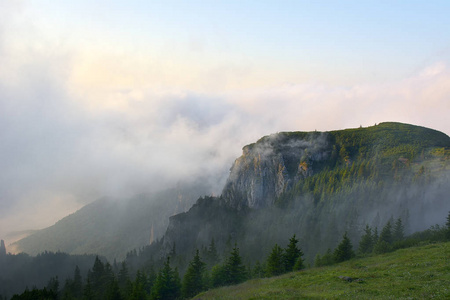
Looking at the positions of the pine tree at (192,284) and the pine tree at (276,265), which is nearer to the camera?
the pine tree at (276,265)

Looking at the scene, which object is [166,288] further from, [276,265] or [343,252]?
[343,252]

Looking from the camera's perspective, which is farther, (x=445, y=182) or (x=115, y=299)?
(x=445, y=182)

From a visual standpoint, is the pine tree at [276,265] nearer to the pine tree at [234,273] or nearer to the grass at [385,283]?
the pine tree at [234,273]

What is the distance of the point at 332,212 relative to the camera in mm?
148250

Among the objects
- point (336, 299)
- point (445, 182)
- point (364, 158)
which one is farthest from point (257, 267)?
point (364, 158)

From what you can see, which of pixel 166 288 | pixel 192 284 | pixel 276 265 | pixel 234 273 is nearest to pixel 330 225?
pixel 276 265

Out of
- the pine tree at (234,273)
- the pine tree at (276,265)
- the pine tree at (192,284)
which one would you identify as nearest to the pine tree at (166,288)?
the pine tree at (192,284)

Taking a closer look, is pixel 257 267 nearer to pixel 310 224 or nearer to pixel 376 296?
pixel 376 296

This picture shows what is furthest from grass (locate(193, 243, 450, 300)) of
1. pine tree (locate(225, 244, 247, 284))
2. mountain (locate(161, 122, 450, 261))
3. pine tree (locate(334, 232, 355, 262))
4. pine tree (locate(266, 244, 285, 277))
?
mountain (locate(161, 122, 450, 261))

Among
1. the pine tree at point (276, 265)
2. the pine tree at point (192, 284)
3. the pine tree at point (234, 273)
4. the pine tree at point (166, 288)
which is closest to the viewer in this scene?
the pine tree at point (276, 265)

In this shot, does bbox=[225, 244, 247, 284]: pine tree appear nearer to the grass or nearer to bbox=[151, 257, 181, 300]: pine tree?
bbox=[151, 257, 181, 300]: pine tree

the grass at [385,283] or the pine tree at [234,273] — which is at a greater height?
the grass at [385,283]

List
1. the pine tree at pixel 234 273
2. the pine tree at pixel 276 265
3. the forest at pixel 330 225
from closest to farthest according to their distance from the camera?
the pine tree at pixel 276 265 < the pine tree at pixel 234 273 < the forest at pixel 330 225

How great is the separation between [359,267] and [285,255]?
2038cm
